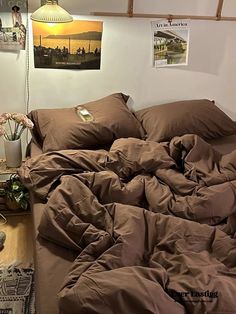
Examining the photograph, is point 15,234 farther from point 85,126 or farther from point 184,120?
point 184,120

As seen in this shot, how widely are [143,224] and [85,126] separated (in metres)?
0.98

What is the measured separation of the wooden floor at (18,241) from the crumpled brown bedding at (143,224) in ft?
1.60

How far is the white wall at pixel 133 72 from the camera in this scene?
2.54m

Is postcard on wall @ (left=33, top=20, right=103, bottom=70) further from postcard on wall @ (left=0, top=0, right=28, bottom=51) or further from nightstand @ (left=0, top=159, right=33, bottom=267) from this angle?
nightstand @ (left=0, top=159, right=33, bottom=267)

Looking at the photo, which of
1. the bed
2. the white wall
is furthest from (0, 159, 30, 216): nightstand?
the white wall

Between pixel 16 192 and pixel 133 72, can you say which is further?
pixel 133 72

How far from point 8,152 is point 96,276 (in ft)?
4.79

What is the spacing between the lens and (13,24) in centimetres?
240

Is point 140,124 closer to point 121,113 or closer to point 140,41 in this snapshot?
point 121,113

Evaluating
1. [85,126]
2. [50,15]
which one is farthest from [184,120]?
[50,15]

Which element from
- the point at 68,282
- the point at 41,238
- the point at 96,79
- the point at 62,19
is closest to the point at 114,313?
the point at 68,282

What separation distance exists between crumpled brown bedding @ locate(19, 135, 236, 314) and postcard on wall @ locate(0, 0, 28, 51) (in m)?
0.81

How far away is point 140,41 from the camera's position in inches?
104

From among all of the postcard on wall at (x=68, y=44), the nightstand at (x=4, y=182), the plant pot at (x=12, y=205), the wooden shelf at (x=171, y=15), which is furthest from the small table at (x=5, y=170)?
the wooden shelf at (x=171, y=15)
